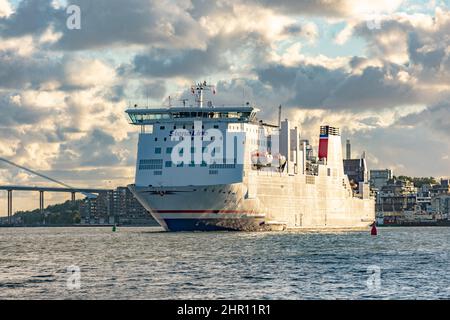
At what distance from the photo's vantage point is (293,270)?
45.3 m

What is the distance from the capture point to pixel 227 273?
43.4 meters

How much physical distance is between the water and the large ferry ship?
79.3 feet

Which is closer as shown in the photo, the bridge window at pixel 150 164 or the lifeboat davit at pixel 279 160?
the bridge window at pixel 150 164

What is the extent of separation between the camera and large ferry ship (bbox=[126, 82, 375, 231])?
88812mm

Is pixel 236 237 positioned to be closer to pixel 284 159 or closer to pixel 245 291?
pixel 284 159

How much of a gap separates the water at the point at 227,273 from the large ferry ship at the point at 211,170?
24.2 m

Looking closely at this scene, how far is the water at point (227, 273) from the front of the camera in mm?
35781

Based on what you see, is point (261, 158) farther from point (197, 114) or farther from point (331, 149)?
point (331, 149)

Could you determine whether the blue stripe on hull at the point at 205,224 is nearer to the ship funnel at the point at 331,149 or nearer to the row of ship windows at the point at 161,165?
the row of ship windows at the point at 161,165

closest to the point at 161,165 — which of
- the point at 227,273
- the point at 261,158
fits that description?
the point at 261,158

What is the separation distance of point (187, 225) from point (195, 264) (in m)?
40.2

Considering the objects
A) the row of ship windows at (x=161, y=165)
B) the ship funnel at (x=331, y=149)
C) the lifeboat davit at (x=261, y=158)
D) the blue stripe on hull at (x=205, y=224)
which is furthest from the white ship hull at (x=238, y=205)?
the ship funnel at (x=331, y=149)

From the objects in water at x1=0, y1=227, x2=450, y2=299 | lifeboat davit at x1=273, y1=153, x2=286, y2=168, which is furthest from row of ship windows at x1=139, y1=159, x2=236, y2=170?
water at x1=0, y1=227, x2=450, y2=299
